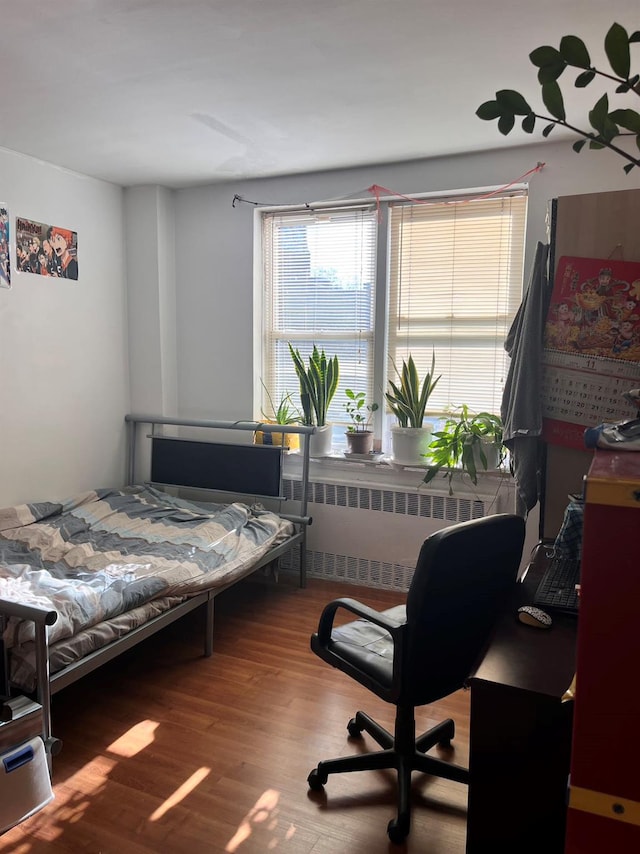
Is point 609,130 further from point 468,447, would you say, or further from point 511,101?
point 468,447

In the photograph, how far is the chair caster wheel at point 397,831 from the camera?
6.26 feet

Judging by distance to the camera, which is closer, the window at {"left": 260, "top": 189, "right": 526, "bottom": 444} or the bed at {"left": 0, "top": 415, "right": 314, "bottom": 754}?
the bed at {"left": 0, "top": 415, "right": 314, "bottom": 754}

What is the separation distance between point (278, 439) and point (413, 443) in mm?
904

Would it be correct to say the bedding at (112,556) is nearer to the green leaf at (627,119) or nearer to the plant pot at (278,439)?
the plant pot at (278,439)

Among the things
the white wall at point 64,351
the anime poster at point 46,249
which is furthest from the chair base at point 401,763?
the anime poster at point 46,249

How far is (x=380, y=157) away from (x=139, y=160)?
138 cm

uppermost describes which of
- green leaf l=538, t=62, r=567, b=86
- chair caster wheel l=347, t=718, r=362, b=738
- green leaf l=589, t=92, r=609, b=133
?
green leaf l=538, t=62, r=567, b=86

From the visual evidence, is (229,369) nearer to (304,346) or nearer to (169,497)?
(304,346)

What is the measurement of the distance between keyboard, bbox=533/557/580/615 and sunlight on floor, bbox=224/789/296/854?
1.07m

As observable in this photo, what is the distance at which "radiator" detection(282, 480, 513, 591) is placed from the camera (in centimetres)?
372

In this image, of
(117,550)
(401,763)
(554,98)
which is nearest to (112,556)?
(117,550)

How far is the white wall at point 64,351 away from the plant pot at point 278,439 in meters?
1.01

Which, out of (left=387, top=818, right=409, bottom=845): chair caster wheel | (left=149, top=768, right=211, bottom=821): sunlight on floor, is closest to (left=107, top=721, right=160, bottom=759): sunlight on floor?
(left=149, top=768, right=211, bottom=821): sunlight on floor

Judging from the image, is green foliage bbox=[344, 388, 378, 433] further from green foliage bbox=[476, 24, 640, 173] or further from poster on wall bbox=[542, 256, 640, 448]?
green foliage bbox=[476, 24, 640, 173]
